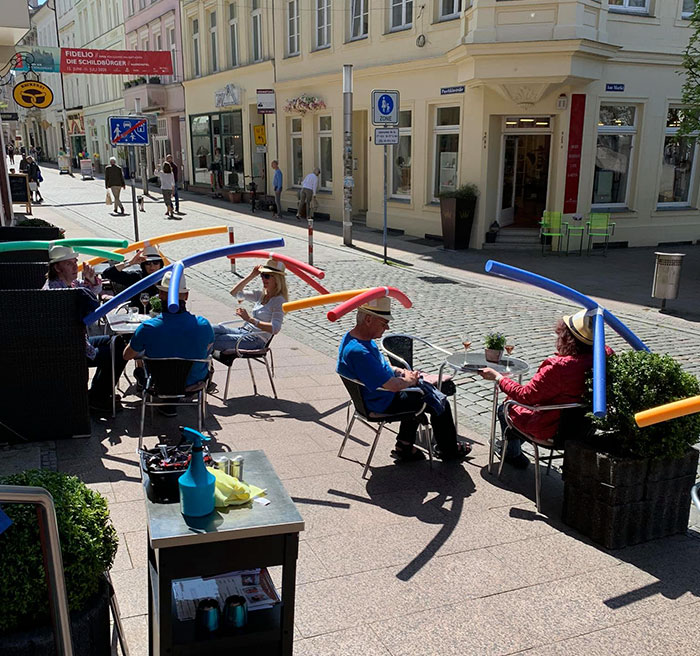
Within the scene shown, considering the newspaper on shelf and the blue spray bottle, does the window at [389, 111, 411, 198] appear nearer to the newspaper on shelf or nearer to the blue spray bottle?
the newspaper on shelf

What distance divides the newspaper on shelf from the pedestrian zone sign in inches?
490

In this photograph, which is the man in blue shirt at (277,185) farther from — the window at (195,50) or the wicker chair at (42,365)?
the wicker chair at (42,365)

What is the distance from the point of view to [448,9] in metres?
17.7

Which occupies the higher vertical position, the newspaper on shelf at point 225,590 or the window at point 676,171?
the window at point 676,171

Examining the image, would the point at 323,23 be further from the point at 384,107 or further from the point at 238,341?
the point at 238,341

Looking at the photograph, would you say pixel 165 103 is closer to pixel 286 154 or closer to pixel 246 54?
pixel 246 54

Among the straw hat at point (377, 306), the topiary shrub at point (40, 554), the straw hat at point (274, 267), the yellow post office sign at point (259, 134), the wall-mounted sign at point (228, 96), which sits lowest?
the topiary shrub at point (40, 554)

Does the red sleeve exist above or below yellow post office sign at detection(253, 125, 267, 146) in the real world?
below

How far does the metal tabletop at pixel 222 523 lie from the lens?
264 cm

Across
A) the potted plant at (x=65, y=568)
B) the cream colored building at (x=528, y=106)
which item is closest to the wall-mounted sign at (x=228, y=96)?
the cream colored building at (x=528, y=106)

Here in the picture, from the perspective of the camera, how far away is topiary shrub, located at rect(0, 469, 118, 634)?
2.53 m

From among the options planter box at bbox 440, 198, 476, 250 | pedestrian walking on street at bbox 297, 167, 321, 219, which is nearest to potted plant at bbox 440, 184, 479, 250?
planter box at bbox 440, 198, 476, 250

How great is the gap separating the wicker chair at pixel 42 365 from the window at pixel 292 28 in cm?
2096

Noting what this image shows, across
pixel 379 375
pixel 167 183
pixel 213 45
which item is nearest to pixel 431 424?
pixel 379 375
